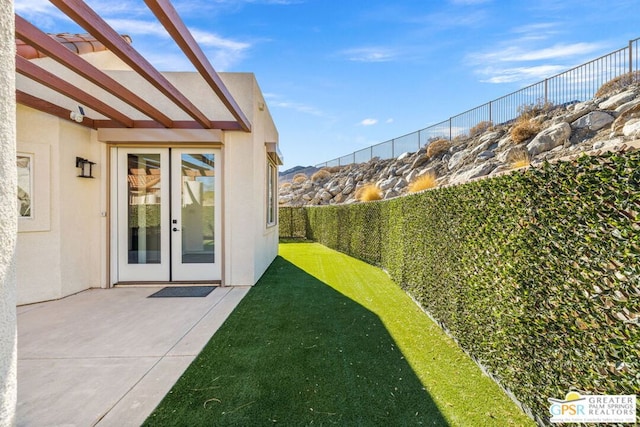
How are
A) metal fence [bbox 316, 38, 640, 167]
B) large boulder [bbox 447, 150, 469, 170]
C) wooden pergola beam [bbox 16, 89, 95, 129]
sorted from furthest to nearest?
1. large boulder [bbox 447, 150, 469, 170]
2. metal fence [bbox 316, 38, 640, 167]
3. wooden pergola beam [bbox 16, 89, 95, 129]

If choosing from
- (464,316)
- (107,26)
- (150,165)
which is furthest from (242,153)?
(464,316)

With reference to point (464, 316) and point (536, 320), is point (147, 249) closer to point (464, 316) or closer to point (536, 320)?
point (464, 316)

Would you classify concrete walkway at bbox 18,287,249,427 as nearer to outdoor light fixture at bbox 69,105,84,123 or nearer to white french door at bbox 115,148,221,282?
white french door at bbox 115,148,221,282

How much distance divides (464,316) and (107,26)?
4.80m

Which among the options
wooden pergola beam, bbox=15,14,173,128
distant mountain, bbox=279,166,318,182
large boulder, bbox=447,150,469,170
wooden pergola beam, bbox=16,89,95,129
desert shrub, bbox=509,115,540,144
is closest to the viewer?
wooden pergola beam, bbox=15,14,173,128

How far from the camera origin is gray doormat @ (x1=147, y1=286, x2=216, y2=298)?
554cm

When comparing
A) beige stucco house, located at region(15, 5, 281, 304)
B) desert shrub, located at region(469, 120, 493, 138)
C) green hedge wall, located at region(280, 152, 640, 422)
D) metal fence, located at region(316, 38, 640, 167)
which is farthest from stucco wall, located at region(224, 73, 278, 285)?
desert shrub, located at region(469, 120, 493, 138)

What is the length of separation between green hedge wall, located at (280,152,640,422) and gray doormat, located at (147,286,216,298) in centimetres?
431

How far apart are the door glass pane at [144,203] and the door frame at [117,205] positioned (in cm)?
23

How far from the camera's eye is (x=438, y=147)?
687 inches

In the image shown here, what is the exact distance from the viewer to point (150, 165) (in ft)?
20.4

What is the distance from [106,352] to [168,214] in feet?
10.8

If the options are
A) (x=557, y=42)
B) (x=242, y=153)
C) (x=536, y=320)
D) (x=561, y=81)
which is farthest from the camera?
(x=561, y=81)

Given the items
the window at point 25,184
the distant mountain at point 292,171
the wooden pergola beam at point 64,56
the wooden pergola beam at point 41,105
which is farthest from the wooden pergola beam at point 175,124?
the distant mountain at point 292,171
